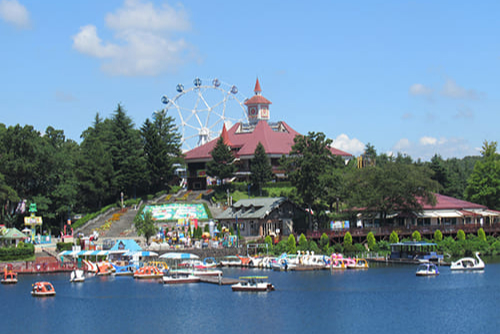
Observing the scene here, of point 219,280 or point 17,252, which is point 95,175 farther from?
point 219,280

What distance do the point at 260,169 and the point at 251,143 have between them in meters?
13.4

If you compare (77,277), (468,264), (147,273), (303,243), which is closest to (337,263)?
(303,243)

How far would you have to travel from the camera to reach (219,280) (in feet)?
206

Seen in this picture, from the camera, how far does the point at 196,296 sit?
56.8 metres

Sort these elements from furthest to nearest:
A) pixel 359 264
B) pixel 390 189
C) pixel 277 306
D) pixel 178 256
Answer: pixel 390 189
pixel 359 264
pixel 178 256
pixel 277 306

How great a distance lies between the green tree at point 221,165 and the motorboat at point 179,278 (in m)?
37.5

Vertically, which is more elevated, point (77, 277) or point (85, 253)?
point (85, 253)

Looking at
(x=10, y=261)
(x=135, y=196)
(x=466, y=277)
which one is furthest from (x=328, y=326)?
(x=135, y=196)

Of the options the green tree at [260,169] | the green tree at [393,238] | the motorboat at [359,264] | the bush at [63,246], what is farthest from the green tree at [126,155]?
the motorboat at [359,264]

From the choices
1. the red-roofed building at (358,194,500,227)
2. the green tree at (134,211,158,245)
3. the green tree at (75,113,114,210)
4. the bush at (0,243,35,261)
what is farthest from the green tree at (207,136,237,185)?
the bush at (0,243,35,261)

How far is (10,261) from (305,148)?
3405 centimetres

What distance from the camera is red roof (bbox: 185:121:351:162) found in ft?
378

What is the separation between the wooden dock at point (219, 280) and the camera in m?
62.3

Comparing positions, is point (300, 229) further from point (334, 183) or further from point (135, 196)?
point (135, 196)
